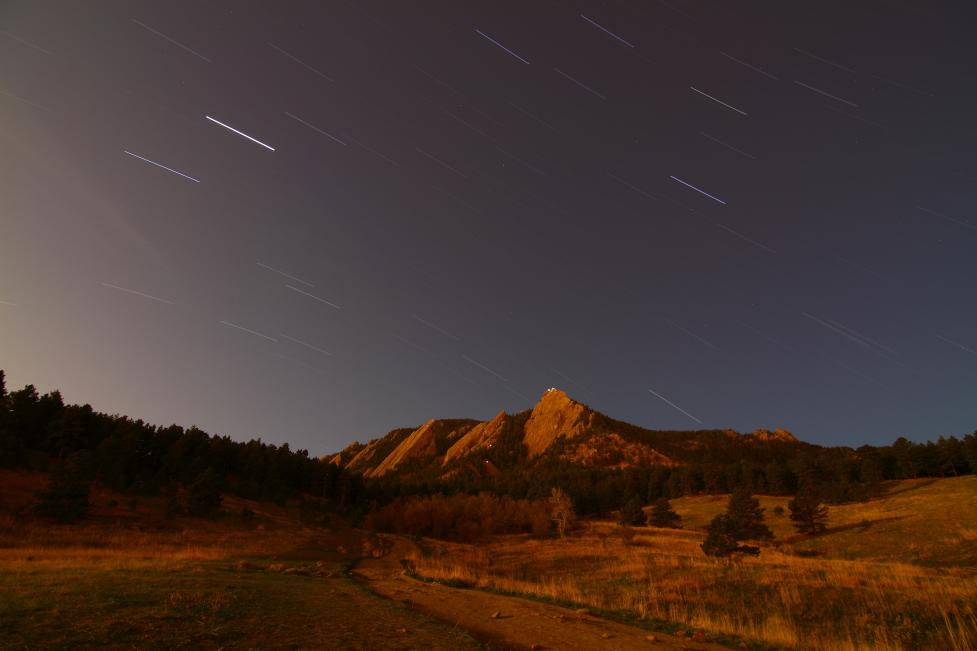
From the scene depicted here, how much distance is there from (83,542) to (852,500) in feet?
386

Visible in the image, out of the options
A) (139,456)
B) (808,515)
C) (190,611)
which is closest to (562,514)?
(808,515)

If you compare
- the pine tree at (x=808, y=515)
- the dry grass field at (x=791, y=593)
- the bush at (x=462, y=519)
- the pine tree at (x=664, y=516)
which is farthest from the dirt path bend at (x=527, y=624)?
the pine tree at (x=664, y=516)

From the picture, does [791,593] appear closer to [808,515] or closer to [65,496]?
[808,515]

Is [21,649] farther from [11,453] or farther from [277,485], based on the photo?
[277,485]

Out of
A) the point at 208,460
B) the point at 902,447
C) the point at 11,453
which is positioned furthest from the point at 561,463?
the point at 11,453

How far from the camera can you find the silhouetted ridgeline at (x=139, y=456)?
196 feet

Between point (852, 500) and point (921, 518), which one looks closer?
point (921, 518)

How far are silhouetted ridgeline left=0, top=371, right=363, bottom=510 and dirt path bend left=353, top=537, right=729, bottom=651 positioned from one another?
1782 inches

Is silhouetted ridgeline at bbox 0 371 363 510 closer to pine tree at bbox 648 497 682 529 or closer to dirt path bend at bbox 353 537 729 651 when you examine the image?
dirt path bend at bbox 353 537 729 651

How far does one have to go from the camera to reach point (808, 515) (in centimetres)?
6144

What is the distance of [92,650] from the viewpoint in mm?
7117

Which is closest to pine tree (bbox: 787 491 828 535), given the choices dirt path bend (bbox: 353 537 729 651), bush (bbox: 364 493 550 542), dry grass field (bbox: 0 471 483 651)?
bush (bbox: 364 493 550 542)

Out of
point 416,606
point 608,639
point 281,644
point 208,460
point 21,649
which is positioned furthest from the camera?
point 208,460

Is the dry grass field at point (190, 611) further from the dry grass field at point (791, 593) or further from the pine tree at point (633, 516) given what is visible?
the pine tree at point (633, 516)
